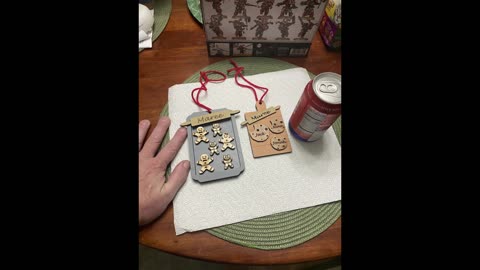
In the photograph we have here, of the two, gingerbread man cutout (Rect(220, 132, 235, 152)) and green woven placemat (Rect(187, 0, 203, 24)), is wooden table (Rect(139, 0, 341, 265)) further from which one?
gingerbread man cutout (Rect(220, 132, 235, 152))

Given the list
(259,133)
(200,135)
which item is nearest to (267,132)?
(259,133)

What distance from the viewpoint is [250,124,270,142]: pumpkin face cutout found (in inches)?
19.6

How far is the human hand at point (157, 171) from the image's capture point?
415 mm

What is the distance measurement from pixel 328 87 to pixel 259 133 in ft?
0.56

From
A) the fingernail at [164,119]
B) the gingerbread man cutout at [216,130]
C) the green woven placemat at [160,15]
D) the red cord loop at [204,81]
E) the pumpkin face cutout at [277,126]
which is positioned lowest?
the gingerbread man cutout at [216,130]

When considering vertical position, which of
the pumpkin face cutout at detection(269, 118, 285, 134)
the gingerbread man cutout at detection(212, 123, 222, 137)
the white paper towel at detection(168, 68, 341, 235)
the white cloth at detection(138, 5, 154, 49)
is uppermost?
the white cloth at detection(138, 5, 154, 49)

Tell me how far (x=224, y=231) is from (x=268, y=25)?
1.29ft

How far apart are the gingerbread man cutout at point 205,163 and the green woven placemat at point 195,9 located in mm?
343

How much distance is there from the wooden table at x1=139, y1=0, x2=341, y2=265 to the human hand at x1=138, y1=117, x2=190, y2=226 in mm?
21

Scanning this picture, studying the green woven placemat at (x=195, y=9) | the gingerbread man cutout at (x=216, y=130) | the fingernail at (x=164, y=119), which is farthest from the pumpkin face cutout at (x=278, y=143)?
the green woven placemat at (x=195, y=9)

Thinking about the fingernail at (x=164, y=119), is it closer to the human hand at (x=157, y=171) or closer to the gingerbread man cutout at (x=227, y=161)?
the human hand at (x=157, y=171)

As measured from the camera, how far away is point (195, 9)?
2.07ft

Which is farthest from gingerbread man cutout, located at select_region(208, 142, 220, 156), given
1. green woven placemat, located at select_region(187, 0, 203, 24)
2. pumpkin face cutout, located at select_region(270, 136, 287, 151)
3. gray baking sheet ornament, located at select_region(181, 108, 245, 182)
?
green woven placemat, located at select_region(187, 0, 203, 24)
